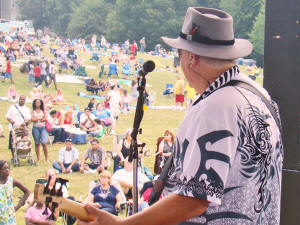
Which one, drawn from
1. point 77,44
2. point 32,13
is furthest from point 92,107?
point 32,13

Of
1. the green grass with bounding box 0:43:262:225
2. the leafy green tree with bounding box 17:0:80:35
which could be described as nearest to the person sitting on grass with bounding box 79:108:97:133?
the green grass with bounding box 0:43:262:225

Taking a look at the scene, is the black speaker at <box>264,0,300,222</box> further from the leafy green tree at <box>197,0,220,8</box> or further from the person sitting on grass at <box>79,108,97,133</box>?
the leafy green tree at <box>197,0,220,8</box>

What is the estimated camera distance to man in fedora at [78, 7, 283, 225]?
1.38m

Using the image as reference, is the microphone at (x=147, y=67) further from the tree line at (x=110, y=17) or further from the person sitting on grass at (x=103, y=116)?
the tree line at (x=110, y=17)

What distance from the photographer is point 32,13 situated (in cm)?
3497

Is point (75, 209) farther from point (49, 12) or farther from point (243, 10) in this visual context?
point (49, 12)

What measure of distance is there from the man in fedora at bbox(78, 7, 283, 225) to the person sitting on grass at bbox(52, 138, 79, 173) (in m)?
8.59

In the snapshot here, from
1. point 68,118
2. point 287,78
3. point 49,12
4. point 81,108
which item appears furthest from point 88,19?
point 287,78

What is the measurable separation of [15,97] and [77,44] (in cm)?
1287

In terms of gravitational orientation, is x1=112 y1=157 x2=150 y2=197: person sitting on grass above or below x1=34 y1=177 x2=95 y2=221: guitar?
below

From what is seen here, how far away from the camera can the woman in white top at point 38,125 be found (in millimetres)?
10195

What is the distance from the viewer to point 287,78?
2881mm

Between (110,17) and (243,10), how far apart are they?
987 centimetres

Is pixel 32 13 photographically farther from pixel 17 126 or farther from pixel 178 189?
pixel 178 189
